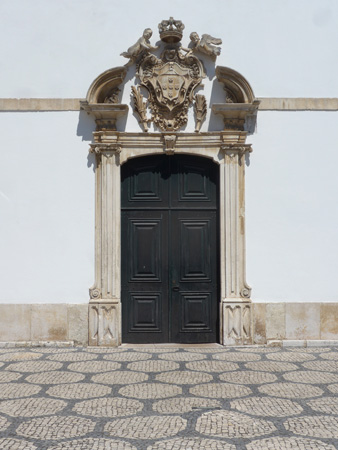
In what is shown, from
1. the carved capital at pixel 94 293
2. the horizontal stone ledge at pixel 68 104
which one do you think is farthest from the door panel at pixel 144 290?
the horizontal stone ledge at pixel 68 104

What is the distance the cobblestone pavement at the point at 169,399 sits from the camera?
390 centimetres

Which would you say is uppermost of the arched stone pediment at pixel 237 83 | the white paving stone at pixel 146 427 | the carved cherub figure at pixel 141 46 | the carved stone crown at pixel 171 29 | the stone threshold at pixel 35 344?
the carved stone crown at pixel 171 29

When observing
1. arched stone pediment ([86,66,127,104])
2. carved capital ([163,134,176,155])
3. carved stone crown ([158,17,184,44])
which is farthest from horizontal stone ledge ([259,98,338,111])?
arched stone pediment ([86,66,127,104])

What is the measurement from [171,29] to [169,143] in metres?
1.48

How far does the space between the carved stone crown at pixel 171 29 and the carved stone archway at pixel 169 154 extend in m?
0.35

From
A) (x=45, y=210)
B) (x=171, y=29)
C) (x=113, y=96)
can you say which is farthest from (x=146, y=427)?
(x=171, y=29)

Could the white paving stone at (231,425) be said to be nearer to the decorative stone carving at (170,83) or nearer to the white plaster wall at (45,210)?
the white plaster wall at (45,210)

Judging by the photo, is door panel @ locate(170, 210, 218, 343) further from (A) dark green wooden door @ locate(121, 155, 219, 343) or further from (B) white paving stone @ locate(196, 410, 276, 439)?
(B) white paving stone @ locate(196, 410, 276, 439)

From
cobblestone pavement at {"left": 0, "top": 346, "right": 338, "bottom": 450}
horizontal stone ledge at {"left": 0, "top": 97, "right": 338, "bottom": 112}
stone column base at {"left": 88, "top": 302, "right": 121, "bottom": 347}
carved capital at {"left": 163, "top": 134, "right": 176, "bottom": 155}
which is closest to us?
cobblestone pavement at {"left": 0, "top": 346, "right": 338, "bottom": 450}

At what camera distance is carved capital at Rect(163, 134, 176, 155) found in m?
7.63

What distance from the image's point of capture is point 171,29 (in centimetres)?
759

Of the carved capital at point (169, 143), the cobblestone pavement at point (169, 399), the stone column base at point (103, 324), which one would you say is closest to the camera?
the cobblestone pavement at point (169, 399)

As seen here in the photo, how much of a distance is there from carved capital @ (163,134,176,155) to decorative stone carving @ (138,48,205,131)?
118 mm

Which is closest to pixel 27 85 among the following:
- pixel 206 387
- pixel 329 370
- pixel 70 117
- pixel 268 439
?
pixel 70 117
